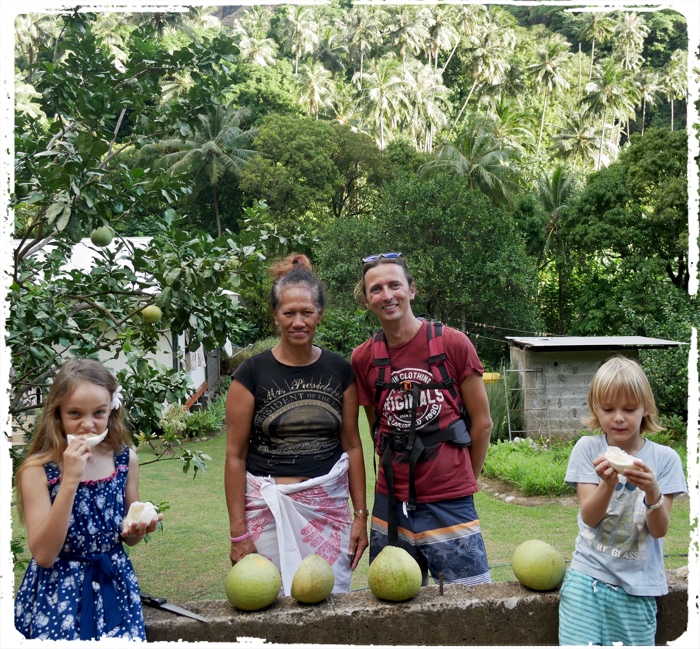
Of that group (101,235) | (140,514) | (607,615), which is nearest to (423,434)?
(607,615)

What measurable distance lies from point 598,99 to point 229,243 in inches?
1511

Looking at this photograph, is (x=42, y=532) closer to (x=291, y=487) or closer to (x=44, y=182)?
(x=291, y=487)

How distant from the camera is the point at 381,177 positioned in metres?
28.3

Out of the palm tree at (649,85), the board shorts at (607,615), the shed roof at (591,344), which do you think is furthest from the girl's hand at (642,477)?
the palm tree at (649,85)

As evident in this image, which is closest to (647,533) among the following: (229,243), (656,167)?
(229,243)

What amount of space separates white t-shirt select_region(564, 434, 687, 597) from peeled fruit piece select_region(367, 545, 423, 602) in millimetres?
573

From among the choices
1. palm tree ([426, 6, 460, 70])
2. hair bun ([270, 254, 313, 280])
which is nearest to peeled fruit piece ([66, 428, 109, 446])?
hair bun ([270, 254, 313, 280])

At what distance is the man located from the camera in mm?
2904

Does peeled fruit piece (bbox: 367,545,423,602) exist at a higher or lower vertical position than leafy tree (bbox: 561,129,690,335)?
lower

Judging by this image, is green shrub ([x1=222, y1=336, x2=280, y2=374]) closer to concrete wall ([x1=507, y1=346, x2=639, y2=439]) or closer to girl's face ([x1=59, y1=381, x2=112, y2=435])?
concrete wall ([x1=507, y1=346, x2=639, y2=439])

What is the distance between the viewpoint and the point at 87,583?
7.51 ft

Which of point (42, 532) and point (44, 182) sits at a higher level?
point (44, 182)

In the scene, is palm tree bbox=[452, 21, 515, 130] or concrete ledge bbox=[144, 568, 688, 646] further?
palm tree bbox=[452, 21, 515, 130]

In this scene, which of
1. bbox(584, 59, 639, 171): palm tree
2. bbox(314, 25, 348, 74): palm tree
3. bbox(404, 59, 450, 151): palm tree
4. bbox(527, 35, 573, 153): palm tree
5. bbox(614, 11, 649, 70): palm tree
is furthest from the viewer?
bbox(314, 25, 348, 74): palm tree
